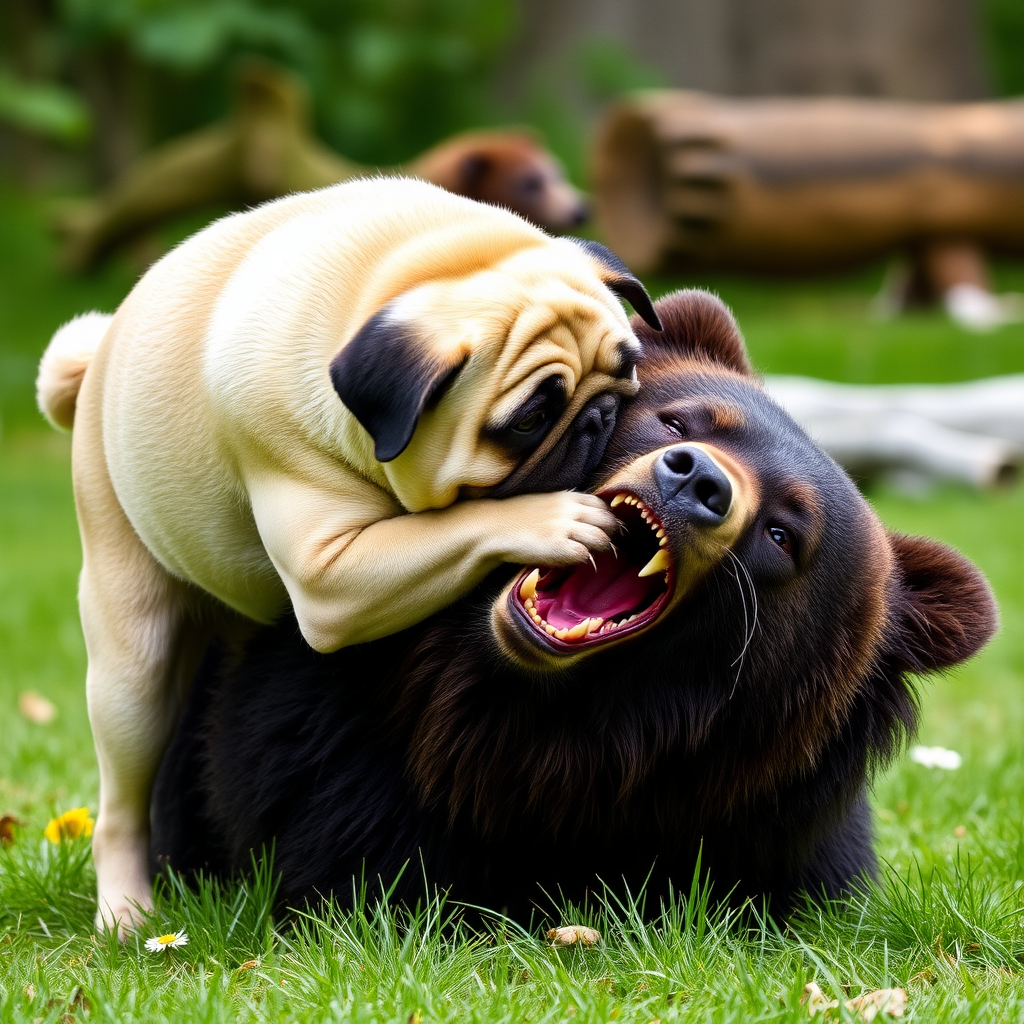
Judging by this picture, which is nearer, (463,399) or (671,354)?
(463,399)

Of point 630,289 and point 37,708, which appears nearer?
point 630,289

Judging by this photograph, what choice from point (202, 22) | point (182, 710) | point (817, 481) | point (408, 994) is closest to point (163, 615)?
point (182, 710)

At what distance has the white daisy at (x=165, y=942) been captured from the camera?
263cm

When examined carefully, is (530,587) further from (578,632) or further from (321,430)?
(321,430)

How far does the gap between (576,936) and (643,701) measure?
445 millimetres

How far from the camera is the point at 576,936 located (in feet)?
8.39

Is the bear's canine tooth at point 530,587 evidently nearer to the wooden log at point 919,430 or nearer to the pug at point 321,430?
the pug at point 321,430

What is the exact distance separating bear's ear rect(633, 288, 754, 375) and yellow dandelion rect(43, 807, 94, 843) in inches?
68.9

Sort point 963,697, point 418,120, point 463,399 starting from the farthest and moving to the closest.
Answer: point 418,120
point 963,697
point 463,399

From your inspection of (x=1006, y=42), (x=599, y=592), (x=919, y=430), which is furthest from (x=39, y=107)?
(x=1006, y=42)

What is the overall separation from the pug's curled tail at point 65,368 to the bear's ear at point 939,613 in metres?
1.89

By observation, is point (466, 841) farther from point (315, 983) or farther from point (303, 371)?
point (303, 371)

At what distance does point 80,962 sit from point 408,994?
0.77 metres

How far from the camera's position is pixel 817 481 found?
276 centimetres
